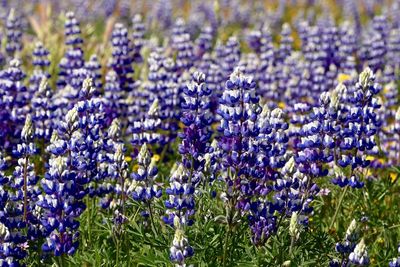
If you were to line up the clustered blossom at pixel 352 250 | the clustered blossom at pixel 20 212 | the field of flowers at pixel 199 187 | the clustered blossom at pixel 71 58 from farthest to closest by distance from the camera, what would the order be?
the clustered blossom at pixel 71 58
the field of flowers at pixel 199 187
the clustered blossom at pixel 20 212
the clustered blossom at pixel 352 250

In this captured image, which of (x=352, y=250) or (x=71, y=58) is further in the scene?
(x=71, y=58)

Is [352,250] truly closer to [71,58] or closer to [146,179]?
[146,179]

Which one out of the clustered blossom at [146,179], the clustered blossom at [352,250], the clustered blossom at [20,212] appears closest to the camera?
the clustered blossom at [352,250]

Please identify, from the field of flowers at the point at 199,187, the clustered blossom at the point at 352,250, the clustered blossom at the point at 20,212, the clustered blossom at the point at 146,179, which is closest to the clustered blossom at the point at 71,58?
the field of flowers at the point at 199,187

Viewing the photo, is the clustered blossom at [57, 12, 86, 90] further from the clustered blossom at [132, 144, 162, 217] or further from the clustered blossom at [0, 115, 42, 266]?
the clustered blossom at [132, 144, 162, 217]

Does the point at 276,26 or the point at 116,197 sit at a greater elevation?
the point at 276,26

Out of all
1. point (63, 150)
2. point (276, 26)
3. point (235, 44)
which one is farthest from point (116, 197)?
point (276, 26)

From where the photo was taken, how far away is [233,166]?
4637 mm

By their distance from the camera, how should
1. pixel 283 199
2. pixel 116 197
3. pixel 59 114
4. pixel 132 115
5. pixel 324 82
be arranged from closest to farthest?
1. pixel 283 199
2. pixel 116 197
3. pixel 59 114
4. pixel 132 115
5. pixel 324 82

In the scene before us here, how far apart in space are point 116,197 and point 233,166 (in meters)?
1.52

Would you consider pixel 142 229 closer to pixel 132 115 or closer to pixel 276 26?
pixel 132 115

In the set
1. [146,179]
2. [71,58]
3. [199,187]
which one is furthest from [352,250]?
[71,58]

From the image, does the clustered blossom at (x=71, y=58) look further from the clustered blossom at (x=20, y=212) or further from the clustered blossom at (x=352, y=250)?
the clustered blossom at (x=352, y=250)

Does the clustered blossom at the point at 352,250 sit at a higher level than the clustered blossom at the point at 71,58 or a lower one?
lower
